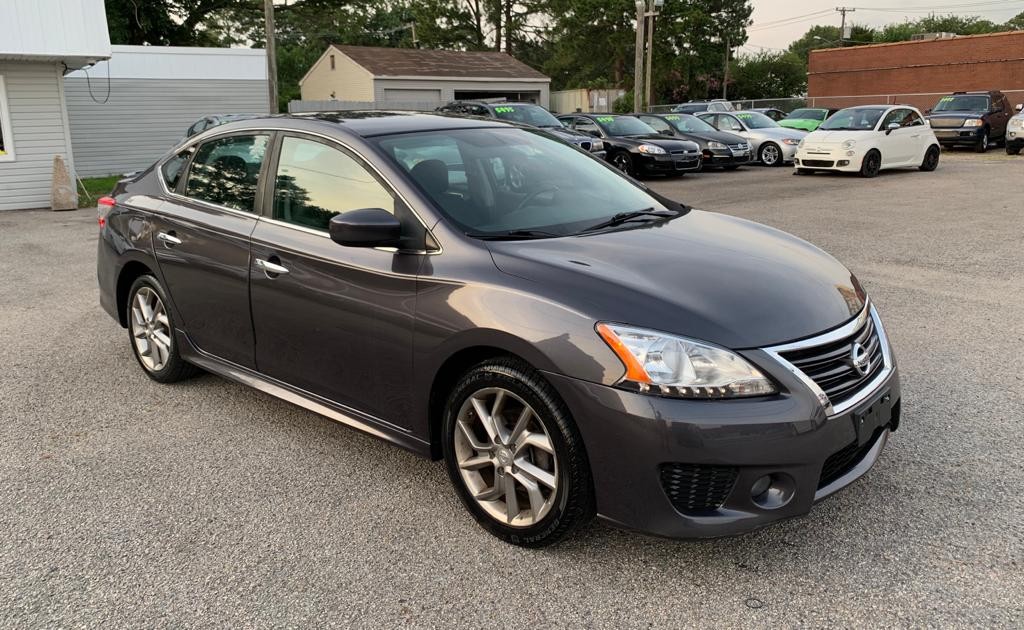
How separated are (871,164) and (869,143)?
1.55ft

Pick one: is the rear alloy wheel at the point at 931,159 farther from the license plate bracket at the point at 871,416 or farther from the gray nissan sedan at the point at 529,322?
the license plate bracket at the point at 871,416

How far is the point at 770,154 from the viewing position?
21.7 metres

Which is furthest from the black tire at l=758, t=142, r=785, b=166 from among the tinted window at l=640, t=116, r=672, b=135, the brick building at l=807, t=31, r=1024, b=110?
the brick building at l=807, t=31, r=1024, b=110

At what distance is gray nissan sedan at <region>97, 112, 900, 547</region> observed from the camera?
276 centimetres

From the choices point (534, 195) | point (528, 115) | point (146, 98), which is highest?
point (146, 98)

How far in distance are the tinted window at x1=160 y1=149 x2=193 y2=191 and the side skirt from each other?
90cm

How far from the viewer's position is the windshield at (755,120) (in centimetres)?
2278

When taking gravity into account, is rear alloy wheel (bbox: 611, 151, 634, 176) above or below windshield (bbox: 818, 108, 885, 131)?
below

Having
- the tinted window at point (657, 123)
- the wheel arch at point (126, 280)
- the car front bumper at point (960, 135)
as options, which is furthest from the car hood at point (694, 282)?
the car front bumper at point (960, 135)

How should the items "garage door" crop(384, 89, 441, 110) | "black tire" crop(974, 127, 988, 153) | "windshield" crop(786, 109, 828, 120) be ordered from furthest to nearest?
1. "garage door" crop(384, 89, 441, 110)
2. "windshield" crop(786, 109, 828, 120)
3. "black tire" crop(974, 127, 988, 153)

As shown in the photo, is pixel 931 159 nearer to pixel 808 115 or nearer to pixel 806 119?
pixel 806 119

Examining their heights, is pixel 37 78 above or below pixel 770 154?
above

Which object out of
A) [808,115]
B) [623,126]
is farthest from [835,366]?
[808,115]

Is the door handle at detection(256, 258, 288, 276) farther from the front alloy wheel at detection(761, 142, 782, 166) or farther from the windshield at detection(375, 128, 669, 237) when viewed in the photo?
the front alloy wheel at detection(761, 142, 782, 166)
